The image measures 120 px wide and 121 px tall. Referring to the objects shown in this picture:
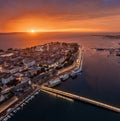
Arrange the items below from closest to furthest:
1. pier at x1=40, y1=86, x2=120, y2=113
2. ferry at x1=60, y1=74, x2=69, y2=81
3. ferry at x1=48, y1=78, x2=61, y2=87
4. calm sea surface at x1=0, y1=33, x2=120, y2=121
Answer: calm sea surface at x1=0, y1=33, x2=120, y2=121 < pier at x1=40, y1=86, x2=120, y2=113 < ferry at x1=48, y1=78, x2=61, y2=87 < ferry at x1=60, y1=74, x2=69, y2=81

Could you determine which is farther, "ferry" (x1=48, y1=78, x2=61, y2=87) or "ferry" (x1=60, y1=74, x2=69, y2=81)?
"ferry" (x1=60, y1=74, x2=69, y2=81)

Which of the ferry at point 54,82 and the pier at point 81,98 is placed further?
the ferry at point 54,82

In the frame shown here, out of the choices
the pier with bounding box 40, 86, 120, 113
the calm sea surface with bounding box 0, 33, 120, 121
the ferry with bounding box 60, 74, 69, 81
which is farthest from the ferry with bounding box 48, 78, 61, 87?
the pier with bounding box 40, 86, 120, 113

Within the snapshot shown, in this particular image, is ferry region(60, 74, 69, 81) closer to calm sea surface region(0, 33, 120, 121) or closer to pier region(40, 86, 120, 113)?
calm sea surface region(0, 33, 120, 121)

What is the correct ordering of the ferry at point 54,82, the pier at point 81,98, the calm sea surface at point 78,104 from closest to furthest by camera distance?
the calm sea surface at point 78,104
the pier at point 81,98
the ferry at point 54,82

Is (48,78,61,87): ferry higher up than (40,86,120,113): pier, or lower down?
higher up

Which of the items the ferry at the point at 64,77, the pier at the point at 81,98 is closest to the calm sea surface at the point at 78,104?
the pier at the point at 81,98

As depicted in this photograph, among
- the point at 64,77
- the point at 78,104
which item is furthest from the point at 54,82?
the point at 78,104

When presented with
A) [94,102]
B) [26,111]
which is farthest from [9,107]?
[94,102]

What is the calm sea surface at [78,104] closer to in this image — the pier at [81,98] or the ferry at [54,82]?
the pier at [81,98]

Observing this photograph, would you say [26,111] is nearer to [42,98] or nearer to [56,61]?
[42,98]

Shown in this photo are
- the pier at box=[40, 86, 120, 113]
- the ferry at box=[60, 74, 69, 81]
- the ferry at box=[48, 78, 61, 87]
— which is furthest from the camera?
the ferry at box=[60, 74, 69, 81]
